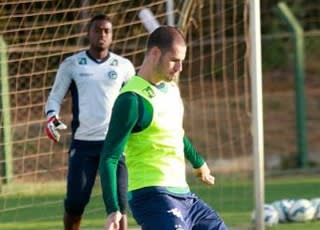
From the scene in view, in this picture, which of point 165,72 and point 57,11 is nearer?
point 165,72

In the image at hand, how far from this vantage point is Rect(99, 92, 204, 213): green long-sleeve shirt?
6.16 m

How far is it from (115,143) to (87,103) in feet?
9.84

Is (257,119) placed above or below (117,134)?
below

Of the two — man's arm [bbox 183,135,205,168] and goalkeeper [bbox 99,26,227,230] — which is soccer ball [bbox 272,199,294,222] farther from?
goalkeeper [bbox 99,26,227,230]

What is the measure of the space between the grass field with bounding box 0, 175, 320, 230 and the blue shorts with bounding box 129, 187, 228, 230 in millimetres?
4233

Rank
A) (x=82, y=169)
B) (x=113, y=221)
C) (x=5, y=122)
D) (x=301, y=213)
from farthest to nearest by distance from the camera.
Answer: (x=5, y=122), (x=301, y=213), (x=82, y=169), (x=113, y=221)

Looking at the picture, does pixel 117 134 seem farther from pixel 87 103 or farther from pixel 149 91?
pixel 87 103

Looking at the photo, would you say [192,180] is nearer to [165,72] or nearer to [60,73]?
[60,73]

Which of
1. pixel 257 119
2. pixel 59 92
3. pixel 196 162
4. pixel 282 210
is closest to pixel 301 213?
pixel 282 210

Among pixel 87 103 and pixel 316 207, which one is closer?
pixel 87 103

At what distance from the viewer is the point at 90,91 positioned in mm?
9156

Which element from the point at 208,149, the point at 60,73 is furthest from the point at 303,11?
the point at 60,73

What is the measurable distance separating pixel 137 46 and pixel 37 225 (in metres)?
3.38

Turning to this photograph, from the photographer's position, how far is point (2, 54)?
13742mm
